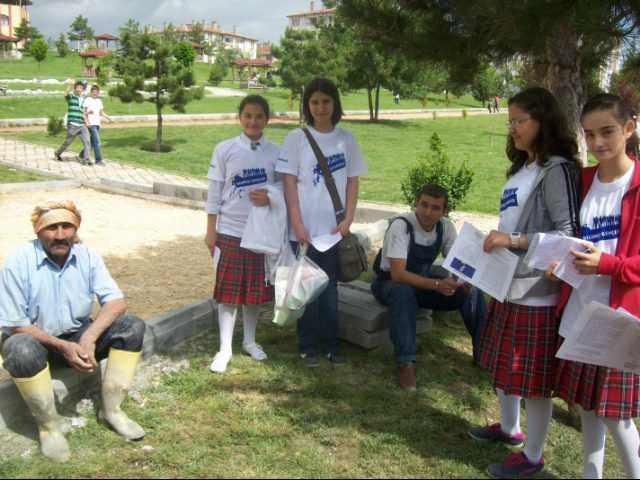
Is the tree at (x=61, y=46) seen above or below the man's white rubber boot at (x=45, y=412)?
above

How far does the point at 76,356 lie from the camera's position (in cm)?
278

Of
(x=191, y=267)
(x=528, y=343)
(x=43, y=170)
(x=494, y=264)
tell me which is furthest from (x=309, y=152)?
(x=43, y=170)

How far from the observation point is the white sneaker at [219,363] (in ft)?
11.9

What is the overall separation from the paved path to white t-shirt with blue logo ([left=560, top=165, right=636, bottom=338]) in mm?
8322

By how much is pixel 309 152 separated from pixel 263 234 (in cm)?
61

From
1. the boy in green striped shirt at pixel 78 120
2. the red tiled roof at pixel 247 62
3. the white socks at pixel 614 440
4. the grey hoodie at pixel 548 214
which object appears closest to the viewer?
the white socks at pixel 614 440

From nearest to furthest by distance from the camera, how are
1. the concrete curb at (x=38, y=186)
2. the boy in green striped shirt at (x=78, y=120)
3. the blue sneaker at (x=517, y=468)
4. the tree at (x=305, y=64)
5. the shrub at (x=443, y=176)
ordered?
the blue sneaker at (x=517, y=468) < the shrub at (x=443, y=176) < the concrete curb at (x=38, y=186) < the boy in green striped shirt at (x=78, y=120) < the tree at (x=305, y=64)

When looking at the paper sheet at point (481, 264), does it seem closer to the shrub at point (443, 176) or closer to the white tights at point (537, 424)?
the white tights at point (537, 424)

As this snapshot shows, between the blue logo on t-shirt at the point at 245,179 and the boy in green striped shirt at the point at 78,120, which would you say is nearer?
the blue logo on t-shirt at the point at 245,179

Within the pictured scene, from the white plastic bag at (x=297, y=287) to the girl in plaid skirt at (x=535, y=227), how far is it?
4.03 feet

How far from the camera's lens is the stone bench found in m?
3.94

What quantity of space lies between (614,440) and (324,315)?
196cm

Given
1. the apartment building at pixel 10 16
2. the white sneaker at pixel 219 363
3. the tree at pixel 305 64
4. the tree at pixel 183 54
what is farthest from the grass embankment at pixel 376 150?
the apartment building at pixel 10 16

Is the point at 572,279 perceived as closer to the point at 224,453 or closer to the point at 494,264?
the point at 494,264
